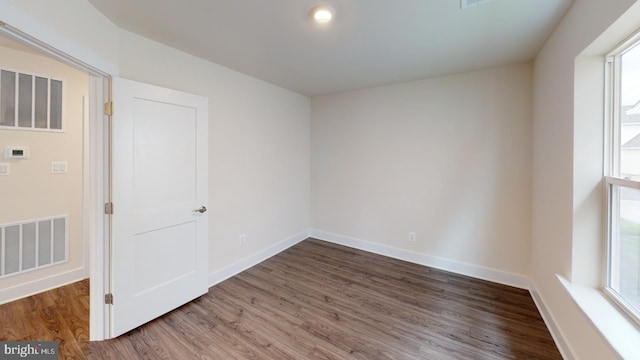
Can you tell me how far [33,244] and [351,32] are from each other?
3845 mm

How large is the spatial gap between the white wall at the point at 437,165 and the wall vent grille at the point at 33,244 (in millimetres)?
3391

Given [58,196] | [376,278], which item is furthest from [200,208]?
[376,278]

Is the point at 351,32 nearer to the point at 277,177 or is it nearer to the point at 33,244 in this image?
the point at 277,177

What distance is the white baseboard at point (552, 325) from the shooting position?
1.65 meters

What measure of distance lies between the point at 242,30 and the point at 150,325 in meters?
2.66

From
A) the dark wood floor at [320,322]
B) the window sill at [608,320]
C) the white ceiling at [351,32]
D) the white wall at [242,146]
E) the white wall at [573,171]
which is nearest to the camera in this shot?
the window sill at [608,320]

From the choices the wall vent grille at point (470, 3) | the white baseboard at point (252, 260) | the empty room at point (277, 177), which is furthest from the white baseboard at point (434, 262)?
the wall vent grille at point (470, 3)

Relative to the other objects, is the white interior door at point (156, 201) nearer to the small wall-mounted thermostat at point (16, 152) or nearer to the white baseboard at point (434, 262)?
the small wall-mounted thermostat at point (16, 152)

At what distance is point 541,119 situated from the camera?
2.25 meters

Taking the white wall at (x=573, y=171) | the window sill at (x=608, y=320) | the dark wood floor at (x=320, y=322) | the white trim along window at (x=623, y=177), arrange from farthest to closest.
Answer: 1. the dark wood floor at (x=320, y=322)
2. the white wall at (x=573, y=171)
3. the white trim along window at (x=623, y=177)
4. the window sill at (x=608, y=320)

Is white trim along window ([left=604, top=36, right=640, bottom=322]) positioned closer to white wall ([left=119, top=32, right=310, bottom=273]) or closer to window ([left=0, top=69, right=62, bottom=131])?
white wall ([left=119, top=32, right=310, bottom=273])

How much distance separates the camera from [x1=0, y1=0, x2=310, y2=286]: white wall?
5.13ft

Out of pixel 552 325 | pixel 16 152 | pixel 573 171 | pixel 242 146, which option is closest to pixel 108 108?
pixel 242 146

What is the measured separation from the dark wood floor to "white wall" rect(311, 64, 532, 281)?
0.60 m
